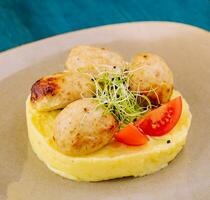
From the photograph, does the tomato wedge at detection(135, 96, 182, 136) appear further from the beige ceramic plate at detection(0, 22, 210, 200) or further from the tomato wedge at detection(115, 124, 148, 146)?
the beige ceramic plate at detection(0, 22, 210, 200)

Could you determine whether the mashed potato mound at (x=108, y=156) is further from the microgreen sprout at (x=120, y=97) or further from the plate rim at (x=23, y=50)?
the plate rim at (x=23, y=50)

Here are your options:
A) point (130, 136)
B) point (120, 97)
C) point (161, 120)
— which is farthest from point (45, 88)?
point (161, 120)

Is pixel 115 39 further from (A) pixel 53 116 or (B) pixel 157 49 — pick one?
(A) pixel 53 116

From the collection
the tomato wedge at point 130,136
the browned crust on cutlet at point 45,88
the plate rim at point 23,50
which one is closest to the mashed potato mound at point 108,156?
the tomato wedge at point 130,136

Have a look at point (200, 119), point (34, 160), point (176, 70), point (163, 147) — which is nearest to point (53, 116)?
point (34, 160)

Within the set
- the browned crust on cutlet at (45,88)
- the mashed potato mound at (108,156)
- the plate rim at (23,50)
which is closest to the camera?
the mashed potato mound at (108,156)

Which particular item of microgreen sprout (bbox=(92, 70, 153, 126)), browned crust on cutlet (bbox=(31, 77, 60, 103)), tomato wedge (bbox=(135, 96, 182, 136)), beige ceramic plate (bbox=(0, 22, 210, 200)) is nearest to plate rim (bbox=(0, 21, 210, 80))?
beige ceramic plate (bbox=(0, 22, 210, 200))
